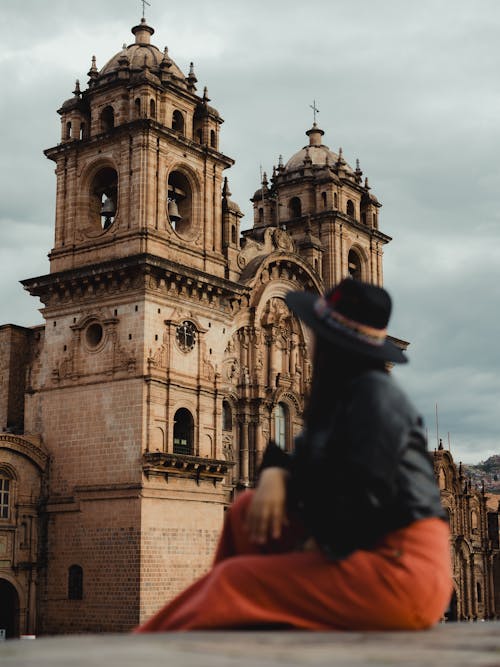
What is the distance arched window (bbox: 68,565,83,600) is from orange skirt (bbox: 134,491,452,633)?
2293 cm

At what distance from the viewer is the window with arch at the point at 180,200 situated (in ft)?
98.8

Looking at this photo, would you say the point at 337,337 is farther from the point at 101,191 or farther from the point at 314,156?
the point at 314,156

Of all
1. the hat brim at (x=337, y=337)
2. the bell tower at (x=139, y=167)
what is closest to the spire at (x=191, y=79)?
the bell tower at (x=139, y=167)

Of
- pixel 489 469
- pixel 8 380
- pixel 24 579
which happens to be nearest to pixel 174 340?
pixel 8 380

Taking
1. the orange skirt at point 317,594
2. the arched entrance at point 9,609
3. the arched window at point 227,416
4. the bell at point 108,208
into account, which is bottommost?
the arched entrance at point 9,609

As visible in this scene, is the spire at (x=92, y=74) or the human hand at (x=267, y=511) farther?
the spire at (x=92, y=74)

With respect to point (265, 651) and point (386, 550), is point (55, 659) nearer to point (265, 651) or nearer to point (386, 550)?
point (265, 651)

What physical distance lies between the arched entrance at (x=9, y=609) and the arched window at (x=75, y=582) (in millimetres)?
1553

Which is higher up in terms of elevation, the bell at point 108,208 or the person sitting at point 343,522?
the bell at point 108,208

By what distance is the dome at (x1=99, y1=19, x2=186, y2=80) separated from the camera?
30234mm

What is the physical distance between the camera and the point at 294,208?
130ft

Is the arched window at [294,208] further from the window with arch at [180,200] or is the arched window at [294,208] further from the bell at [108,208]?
the bell at [108,208]

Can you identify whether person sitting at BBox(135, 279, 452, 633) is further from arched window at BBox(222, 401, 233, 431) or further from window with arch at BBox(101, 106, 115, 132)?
arched window at BBox(222, 401, 233, 431)

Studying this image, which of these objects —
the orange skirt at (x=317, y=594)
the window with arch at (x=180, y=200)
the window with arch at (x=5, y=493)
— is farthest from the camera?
the window with arch at (x=180, y=200)
